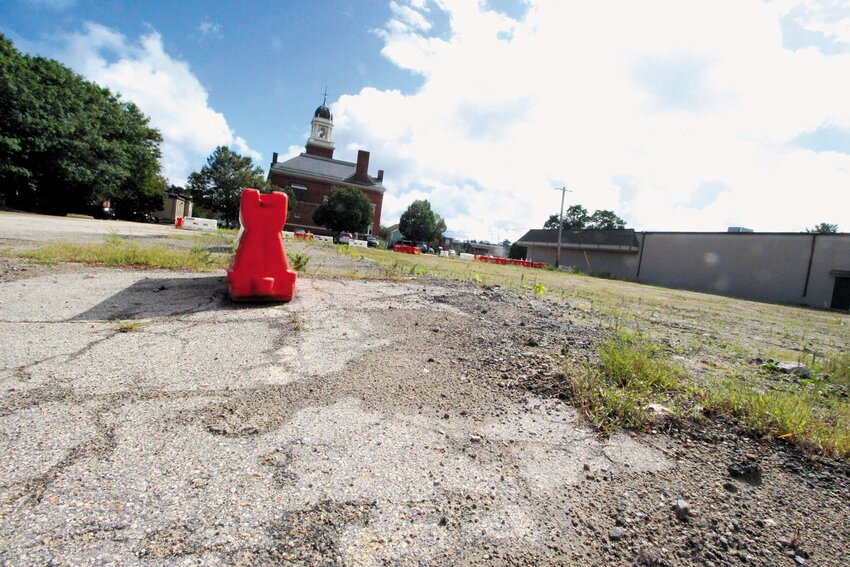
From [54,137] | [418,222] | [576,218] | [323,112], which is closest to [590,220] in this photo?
[576,218]

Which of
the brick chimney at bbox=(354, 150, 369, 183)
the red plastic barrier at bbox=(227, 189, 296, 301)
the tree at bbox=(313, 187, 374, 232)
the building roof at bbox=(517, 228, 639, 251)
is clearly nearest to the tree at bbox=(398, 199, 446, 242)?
the brick chimney at bbox=(354, 150, 369, 183)

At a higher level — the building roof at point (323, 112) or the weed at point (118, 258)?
the building roof at point (323, 112)

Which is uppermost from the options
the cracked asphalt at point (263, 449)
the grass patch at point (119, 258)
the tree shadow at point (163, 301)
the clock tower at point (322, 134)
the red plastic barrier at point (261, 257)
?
the clock tower at point (322, 134)

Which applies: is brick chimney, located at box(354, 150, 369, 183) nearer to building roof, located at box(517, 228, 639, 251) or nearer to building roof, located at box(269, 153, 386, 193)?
building roof, located at box(269, 153, 386, 193)

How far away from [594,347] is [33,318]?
18.7 feet

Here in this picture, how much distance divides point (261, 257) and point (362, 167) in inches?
2776

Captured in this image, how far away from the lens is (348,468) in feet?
6.47

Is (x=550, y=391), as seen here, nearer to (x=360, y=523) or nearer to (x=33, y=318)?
(x=360, y=523)

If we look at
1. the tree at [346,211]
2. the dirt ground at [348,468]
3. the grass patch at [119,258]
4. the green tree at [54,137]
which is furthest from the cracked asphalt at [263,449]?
the tree at [346,211]

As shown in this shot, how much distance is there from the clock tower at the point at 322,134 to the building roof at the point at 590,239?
44.7 m

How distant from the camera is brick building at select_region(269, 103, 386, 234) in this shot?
65812mm

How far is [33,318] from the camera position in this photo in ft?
A: 12.8

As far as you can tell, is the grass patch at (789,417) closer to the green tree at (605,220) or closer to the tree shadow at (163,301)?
the tree shadow at (163,301)

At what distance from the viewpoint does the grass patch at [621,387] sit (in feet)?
8.96
